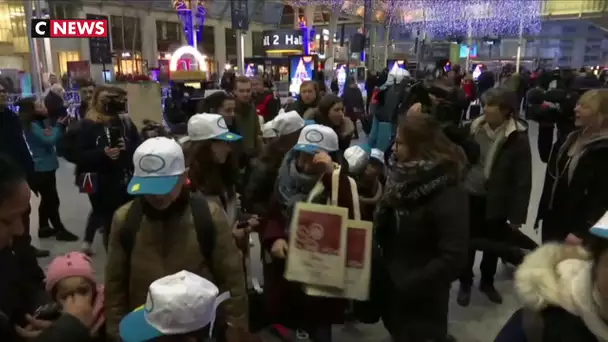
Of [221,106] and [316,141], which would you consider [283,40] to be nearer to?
[221,106]

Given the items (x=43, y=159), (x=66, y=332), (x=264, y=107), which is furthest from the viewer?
(x=264, y=107)

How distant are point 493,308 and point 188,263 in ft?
9.09

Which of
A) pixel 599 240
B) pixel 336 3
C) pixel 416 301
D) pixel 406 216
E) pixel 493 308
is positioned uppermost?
pixel 336 3

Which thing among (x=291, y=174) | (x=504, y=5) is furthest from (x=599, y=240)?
(x=504, y=5)

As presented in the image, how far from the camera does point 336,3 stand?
2361 cm

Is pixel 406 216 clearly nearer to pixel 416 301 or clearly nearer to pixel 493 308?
pixel 416 301

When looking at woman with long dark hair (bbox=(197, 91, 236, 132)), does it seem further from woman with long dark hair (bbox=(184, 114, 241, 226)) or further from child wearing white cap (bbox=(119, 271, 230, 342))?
child wearing white cap (bbox=(119, 271, 230, 342))

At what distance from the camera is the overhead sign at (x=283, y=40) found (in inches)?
663

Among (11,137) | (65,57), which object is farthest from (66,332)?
(65,57)

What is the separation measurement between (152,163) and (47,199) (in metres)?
4.10

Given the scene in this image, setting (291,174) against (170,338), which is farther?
(291,174)

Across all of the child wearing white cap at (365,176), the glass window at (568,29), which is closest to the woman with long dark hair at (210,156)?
the child wearing white cap at (365,176)

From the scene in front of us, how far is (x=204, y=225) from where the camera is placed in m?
2.02

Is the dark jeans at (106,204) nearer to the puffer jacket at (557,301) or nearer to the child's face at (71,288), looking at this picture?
the child's face at (71,288)
